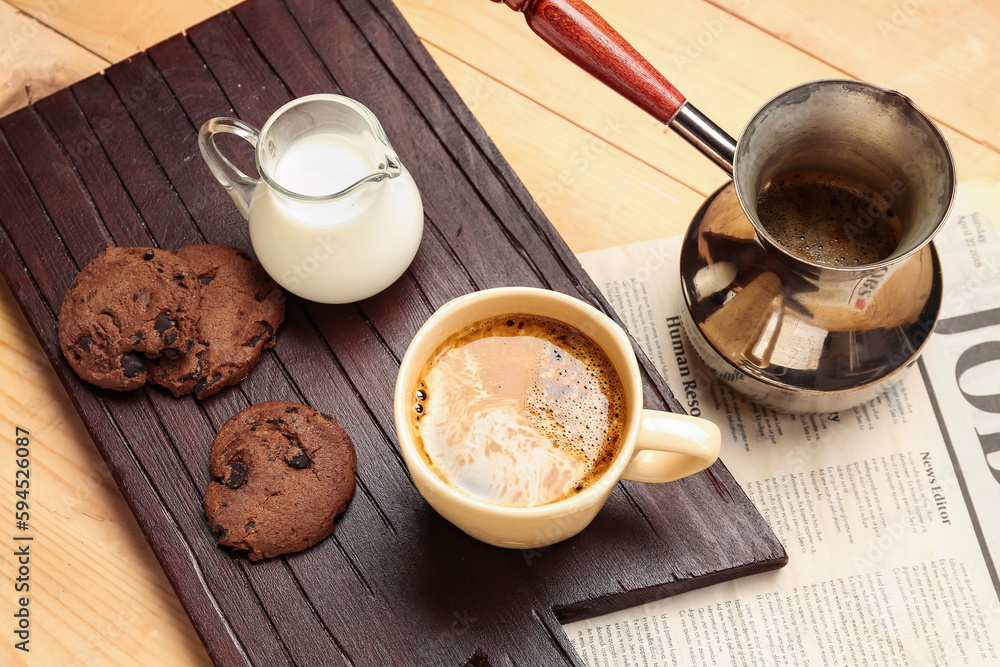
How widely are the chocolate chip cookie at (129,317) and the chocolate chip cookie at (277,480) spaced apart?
100 millimetres

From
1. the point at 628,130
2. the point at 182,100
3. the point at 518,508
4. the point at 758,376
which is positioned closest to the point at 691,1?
the point at 628,130

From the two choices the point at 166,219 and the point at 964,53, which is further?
the point at 964,53

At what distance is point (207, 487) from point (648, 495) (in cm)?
41

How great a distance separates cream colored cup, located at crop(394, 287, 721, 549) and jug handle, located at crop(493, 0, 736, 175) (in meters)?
0.18

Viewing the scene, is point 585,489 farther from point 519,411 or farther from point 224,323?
point 224,323

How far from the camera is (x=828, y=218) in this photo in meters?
0.80

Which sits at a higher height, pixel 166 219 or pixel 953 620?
pixel 166 219

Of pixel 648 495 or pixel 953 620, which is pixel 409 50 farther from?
pixel 953 620

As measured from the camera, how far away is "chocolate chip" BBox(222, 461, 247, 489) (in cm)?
77

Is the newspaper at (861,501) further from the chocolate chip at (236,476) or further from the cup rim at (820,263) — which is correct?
the chocolate chip at (236,476)

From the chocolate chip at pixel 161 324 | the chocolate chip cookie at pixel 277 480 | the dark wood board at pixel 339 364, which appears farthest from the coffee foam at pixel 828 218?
the chocolate chip at pixel 161 324

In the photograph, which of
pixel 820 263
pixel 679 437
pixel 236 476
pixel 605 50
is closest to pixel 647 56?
pixel 605 50

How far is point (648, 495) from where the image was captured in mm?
800

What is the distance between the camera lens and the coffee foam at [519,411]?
69 cm
